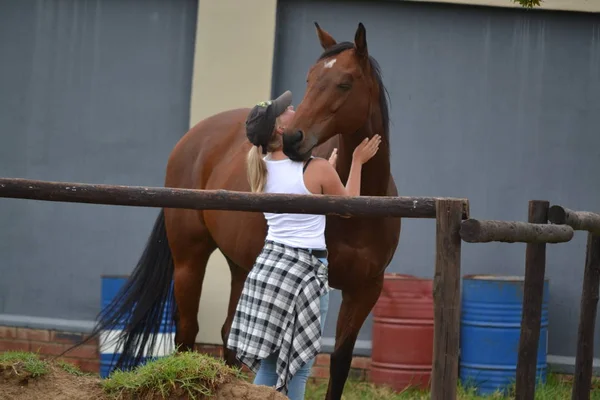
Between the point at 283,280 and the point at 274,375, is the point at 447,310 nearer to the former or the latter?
the point at 283,280

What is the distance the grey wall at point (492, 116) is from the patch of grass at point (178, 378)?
329 cm

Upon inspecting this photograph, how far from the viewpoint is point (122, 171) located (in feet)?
22.2

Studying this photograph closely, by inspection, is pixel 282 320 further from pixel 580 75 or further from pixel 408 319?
pixel 580 75

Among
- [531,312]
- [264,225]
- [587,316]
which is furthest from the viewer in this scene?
[264,225]

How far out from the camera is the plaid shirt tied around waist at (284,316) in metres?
3.57

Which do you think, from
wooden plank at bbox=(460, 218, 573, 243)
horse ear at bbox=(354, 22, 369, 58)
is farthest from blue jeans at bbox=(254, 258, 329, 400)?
horse ear at bbox=(354, 22, 369, 58)

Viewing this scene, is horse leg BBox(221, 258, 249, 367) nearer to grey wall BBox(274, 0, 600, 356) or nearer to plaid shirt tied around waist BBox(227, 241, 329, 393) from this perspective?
grey wall BBox(274, 0, 600, 356)

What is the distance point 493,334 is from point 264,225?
84.4 inches

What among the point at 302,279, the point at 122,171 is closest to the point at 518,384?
the point at 302,279

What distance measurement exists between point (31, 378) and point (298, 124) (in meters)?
1.44

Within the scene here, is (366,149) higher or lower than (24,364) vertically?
higher

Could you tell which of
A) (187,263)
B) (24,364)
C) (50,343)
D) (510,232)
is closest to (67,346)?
(50,343)

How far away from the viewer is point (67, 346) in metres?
6.64

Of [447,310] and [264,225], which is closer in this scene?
[447,310]
